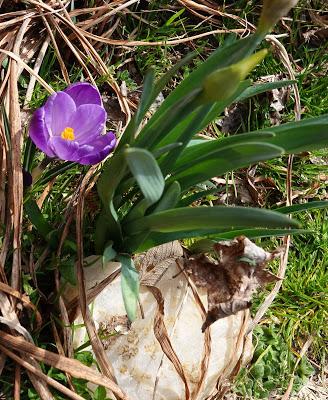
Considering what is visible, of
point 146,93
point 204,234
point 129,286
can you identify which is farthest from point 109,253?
point 146,93

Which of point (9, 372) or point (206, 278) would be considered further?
point (9, 372)

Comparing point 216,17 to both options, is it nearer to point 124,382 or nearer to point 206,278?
point 206,278

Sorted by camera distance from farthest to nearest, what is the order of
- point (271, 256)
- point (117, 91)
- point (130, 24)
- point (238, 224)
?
point (130, 24)
point (117, 91)
point (271, 256)
point (238, 224)

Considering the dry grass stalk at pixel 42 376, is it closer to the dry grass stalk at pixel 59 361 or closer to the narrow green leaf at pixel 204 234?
the dry grass stalk at pixel 59 361

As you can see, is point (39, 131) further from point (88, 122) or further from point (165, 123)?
point (165, 123)

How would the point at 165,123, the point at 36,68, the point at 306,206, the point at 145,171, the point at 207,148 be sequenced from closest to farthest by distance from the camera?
the point at 145,171 < the point at 165,123 < the point at 207,148 < the point at 306,206 < the point at 36,68

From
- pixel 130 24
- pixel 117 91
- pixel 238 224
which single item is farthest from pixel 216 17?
pixel 238 224

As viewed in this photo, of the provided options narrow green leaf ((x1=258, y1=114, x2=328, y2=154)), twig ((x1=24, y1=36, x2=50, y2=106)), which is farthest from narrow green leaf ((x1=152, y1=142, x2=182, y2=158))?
twig ((x1=24, y1=36, x2=50, y2=106))
